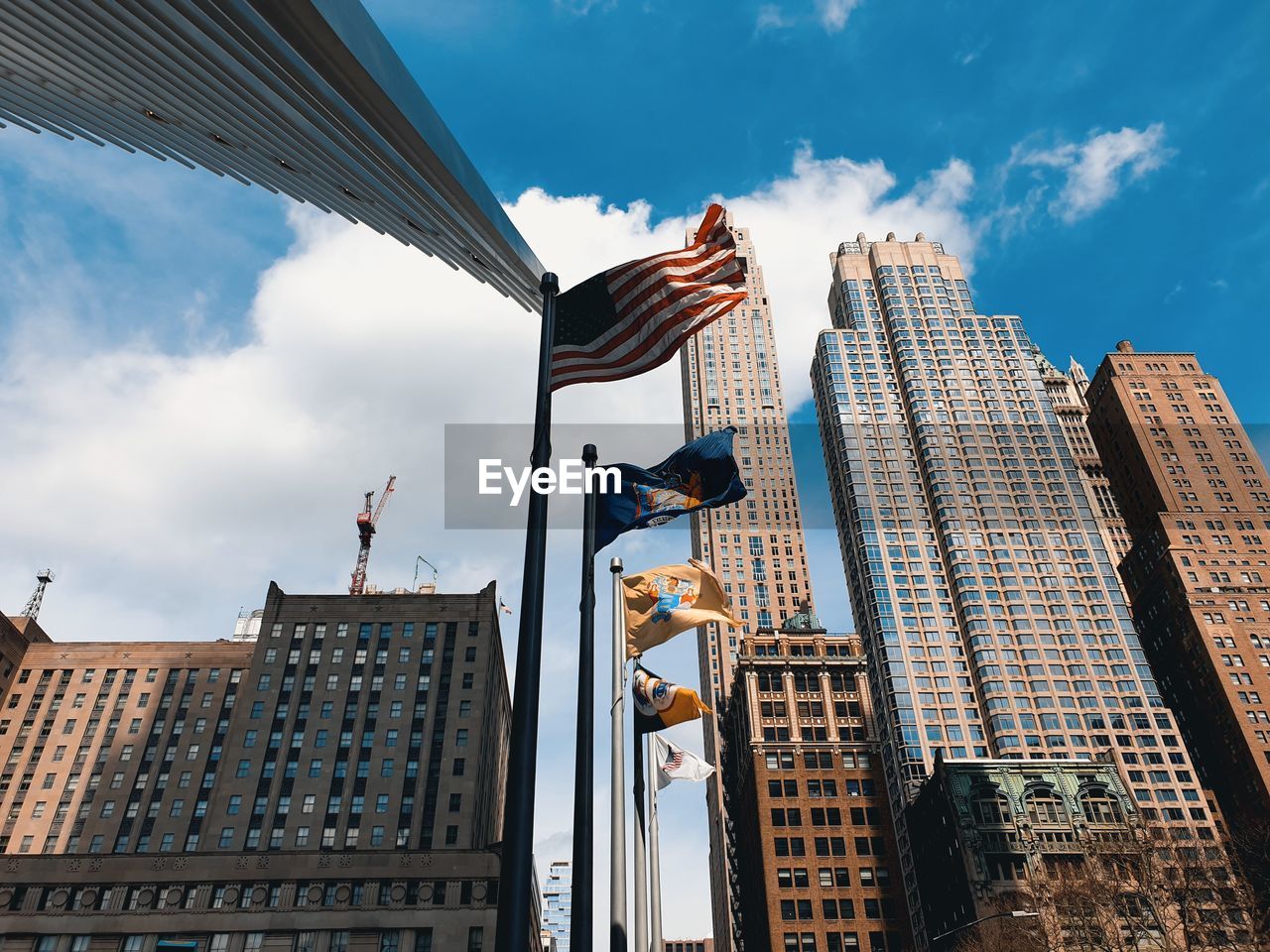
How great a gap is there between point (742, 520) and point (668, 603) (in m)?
144

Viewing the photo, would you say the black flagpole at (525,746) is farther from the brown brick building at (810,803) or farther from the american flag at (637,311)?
the brown brick building at (810,803)

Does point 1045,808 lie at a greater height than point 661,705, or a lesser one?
greater

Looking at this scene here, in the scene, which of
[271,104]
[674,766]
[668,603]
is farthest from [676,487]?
[674,766]

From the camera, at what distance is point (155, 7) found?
9.21m

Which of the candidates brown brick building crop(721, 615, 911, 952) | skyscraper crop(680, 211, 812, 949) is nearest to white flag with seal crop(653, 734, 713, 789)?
brown brick building crop(721, 615, 911, 952)

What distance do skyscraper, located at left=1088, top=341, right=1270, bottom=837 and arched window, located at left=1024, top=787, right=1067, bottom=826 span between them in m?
17.2

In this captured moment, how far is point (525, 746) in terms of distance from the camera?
29.4 ft

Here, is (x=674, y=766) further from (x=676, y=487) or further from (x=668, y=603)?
(x=676, y=487)

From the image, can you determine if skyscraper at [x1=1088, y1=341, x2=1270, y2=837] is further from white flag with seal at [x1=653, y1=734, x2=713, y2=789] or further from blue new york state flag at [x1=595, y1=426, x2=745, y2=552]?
blue new york state flag at [x1=595, y1=426, x2=745, y2=552]

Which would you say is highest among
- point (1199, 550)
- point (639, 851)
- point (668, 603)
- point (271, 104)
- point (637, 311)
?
point (1199, 550)

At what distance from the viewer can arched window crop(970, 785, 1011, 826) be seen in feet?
274

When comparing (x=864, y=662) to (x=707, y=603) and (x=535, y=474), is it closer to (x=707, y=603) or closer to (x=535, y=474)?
(x=707, y=603)

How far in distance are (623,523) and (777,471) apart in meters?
157

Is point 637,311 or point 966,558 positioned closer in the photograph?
point 637,311
